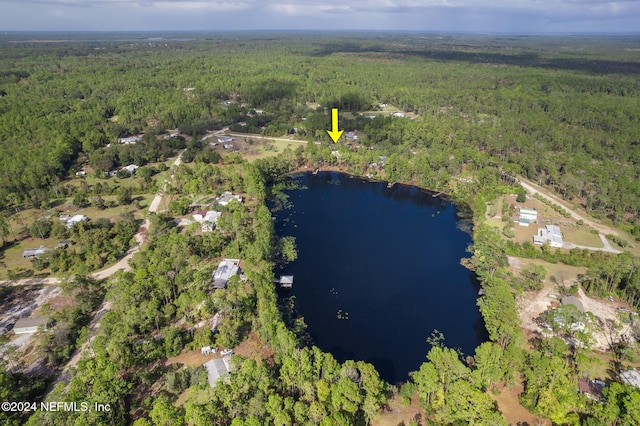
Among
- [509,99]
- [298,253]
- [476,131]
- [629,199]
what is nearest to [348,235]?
[298,253]

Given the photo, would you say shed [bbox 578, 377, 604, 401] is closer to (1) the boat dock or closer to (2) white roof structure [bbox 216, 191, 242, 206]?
(1) the boat dock

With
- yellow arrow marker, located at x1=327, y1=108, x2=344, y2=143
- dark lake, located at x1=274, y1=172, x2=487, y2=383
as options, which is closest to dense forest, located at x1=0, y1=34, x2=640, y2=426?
dark lake, located at x1=274, y1=172, x2=487, y2=383

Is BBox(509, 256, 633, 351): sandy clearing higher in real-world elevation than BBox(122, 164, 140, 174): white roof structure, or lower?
lower

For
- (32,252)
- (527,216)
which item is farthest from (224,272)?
(527,216)

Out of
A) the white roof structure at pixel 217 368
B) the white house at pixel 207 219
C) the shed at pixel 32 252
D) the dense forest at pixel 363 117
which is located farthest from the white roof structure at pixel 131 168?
the white roof structure at pixel 217 368

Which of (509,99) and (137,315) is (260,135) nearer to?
(137,315)

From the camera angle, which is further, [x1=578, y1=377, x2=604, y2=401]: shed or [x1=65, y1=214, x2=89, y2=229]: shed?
[x1=65, y1=214, x2=89, y2=229]: shed

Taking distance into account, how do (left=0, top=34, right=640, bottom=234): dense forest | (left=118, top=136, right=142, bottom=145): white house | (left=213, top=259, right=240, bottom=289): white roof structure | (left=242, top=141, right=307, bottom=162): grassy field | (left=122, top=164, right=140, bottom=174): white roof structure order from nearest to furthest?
(left=213, top=259, right=240, bottom=289): white roof structure, (left=0, top=34, right=640, bottom=234): dense forest, (left=122, top=164, right=140, bottom=174): white roof structure, (left=242, top=141, right=307, bottom=162): grassy field, (left=118, top=136, right=142, bottom=145): white house

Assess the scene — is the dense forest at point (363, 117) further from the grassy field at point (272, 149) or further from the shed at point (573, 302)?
the shed at point (573, 302)
